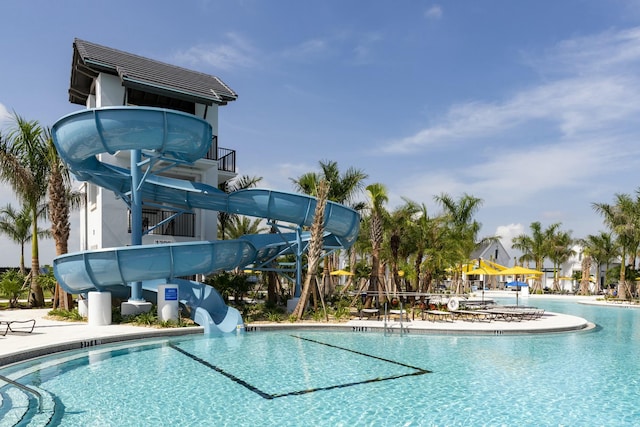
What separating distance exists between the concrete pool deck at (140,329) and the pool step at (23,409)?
2.39 m

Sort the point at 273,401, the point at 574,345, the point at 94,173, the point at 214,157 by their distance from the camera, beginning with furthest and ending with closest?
1. the point at 214,157
2. the point at 94,173
3. the point at 574,345
4. the point at 273,401

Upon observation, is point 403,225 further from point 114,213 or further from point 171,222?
point 114,213

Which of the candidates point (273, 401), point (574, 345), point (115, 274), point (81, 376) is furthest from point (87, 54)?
point (574, 345)

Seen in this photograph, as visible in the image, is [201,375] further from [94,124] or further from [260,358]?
[94,124]

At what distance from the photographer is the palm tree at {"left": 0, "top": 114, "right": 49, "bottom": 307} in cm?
2109

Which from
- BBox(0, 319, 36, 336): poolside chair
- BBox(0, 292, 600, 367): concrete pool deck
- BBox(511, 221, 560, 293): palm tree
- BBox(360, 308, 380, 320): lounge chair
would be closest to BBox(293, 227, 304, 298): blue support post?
BBox(360, 308, 380, 320): lounge chair

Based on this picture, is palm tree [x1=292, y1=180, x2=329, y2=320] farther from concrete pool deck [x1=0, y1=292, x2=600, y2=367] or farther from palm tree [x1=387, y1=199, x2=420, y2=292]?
palm tree [x1=387, y1=199, x2=420, y2=292]

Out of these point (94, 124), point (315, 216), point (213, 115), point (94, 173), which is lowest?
point (315, 216)

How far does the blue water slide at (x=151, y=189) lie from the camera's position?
15.3 m

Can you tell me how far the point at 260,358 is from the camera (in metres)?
12.0

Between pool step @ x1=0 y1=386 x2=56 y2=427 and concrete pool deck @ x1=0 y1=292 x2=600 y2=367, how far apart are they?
7.82 ft

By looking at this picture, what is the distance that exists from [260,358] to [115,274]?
679cm

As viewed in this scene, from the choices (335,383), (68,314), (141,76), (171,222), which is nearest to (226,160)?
(171,222)

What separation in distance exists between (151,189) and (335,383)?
13.4 m
